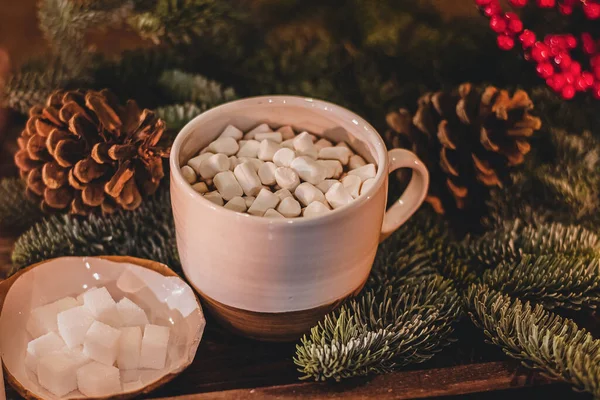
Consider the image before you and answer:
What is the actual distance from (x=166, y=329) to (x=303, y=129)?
22 cm

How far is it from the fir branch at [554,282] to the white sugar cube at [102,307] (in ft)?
1.03

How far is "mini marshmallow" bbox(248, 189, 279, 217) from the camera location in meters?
0.50

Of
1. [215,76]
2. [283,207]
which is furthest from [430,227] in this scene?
[215,76]

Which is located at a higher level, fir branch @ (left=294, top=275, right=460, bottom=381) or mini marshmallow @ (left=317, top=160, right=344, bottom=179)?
mini marshmallow @ (left=317, top=160, right=344, bottom=179)

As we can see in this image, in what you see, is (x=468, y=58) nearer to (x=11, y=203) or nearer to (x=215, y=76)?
(x=215, y=76)

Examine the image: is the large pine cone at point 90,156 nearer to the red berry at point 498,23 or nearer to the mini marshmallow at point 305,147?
the mini marshmallow at point 305,147

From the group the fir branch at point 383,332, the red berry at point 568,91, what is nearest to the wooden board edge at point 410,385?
the fir branch at point 383,332

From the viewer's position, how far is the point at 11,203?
2.07ft

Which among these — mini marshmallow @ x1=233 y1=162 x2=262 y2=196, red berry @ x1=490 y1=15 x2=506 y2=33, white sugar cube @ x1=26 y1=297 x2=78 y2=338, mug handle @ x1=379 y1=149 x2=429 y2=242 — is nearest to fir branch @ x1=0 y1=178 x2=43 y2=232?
white sugar cube @ x1=26 y1=297 x2=78 y2=338

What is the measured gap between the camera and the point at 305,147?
21.8 inches

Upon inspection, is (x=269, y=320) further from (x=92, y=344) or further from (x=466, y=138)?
(x=466, y=138)

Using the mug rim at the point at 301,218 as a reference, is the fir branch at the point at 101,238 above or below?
below

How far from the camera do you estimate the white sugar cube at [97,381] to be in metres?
0.47

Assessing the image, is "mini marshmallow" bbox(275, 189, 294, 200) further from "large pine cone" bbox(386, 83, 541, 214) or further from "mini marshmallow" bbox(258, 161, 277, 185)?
"large pine cone" bbox(386, 83, 541, 214)
